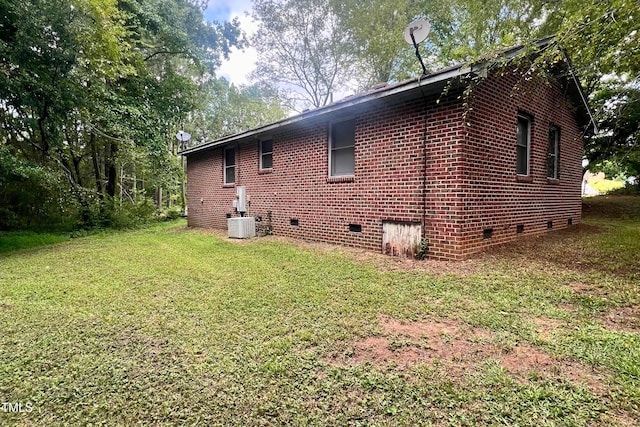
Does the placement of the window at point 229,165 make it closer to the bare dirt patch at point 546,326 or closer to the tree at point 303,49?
the bare dirt patch at point 546,326

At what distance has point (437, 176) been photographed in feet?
17.4

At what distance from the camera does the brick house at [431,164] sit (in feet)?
16.9

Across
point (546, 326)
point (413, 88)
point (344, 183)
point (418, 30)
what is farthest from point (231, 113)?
point (546, 326)

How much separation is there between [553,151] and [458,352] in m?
8.05

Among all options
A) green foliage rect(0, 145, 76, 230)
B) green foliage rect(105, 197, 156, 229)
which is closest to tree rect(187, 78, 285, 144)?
green foliage rect(105, 197, 156, 229)

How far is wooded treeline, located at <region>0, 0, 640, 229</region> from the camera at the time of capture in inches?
253

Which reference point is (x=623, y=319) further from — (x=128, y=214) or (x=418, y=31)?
(x=128, y=214)

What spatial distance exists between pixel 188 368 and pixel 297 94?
23192 mm

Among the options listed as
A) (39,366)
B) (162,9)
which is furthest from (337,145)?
(162,9)

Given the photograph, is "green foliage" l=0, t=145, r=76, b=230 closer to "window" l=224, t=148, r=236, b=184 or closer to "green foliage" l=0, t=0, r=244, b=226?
"green foliage" l=0, t=0, r=244, b=226

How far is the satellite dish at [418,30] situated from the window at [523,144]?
315 centimetres

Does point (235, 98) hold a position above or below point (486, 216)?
above

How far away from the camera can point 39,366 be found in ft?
7.43

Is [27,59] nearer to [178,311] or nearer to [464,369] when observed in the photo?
[178,311]
